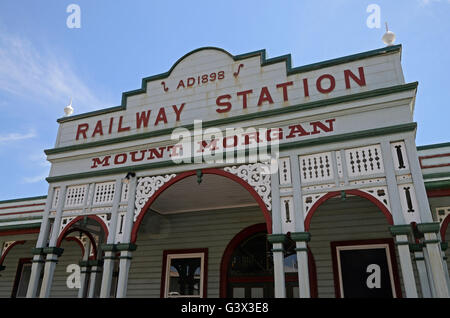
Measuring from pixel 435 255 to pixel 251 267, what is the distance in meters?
5.87

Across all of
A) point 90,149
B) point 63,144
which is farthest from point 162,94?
point 63,144

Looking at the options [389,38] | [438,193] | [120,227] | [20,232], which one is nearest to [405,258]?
[438,193]

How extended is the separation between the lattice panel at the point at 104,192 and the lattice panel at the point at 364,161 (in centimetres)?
627

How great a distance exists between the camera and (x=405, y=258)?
264 inches

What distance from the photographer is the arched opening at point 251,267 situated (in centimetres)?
1095

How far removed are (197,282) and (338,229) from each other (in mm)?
4863

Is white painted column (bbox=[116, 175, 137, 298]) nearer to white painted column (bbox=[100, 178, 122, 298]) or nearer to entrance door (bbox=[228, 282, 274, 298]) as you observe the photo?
white painted column (bbox=[100, 178, 122, 298])

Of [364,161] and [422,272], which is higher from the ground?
[364,161]

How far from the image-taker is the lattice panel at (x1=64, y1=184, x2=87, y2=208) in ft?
33.7

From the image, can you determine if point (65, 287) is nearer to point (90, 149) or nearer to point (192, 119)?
A: point (90, 149)

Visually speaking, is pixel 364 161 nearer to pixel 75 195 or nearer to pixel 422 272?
pixel 422 272

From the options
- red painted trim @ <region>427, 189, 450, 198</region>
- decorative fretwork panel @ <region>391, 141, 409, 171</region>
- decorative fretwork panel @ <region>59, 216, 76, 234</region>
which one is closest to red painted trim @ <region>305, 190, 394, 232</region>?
decorative fretwork panel @ <region>391, 141, 409, 171</region>

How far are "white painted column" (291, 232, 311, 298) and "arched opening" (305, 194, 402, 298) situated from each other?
2148 millimetres
